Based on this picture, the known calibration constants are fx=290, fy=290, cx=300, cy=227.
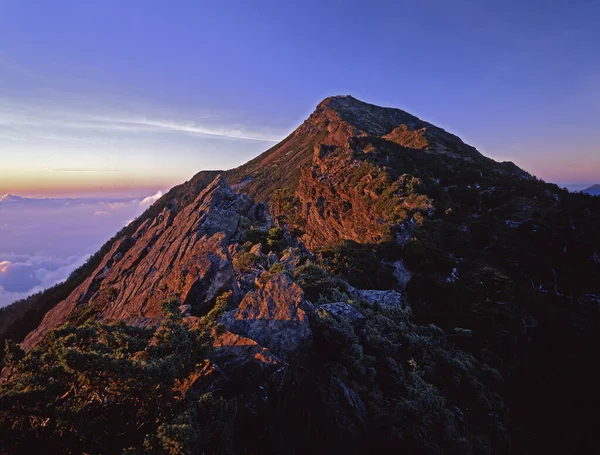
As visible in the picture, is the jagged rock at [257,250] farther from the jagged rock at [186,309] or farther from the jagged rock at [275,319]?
the jagged rock at [275,319]

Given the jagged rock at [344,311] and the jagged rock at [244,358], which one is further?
the jagged rock at [344,311]

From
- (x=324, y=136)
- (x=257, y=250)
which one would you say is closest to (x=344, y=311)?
(x=257, y=250)

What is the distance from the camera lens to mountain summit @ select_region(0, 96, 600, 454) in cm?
502

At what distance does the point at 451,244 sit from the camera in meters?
24.6

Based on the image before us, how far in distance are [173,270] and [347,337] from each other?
10.0 metres

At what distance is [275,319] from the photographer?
8.23 meters

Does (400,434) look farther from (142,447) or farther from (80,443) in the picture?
(80,443)

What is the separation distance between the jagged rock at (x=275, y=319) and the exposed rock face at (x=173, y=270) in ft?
10.8

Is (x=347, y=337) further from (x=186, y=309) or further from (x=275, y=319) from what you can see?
(x=186, y=309)

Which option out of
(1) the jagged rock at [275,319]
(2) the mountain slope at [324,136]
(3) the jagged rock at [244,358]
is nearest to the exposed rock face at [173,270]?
(1) the jagged rock at [275,319]

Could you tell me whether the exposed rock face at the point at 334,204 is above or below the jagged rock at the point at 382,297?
above

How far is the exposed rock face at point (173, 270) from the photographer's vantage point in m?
12.0

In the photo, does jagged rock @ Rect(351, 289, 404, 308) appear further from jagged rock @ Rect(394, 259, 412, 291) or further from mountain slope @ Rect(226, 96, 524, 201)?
mountain slope @ Rect(226, 96, 524, 201)

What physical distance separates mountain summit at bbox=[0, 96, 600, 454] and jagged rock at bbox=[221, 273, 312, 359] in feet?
0.15
